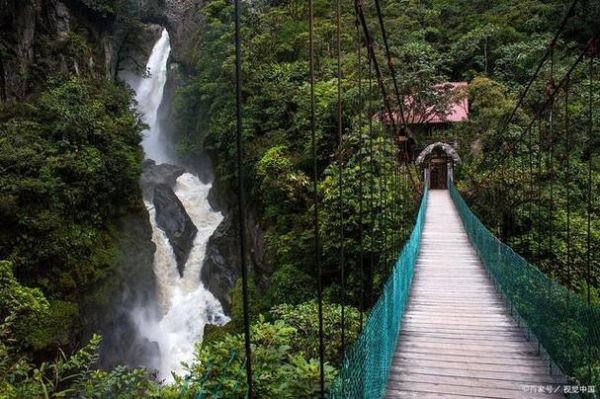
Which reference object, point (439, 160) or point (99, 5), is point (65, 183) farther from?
point (439, 160)

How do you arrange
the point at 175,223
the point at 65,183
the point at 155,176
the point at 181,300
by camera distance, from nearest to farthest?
the point at 65,183
the point at 181,300
the point at 175,223
the point at 155,176

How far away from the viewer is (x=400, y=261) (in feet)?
15.6

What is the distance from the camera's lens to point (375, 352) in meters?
2.95

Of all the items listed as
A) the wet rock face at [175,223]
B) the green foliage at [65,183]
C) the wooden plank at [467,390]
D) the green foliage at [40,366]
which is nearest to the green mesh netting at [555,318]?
the wooden plank at [467,390]

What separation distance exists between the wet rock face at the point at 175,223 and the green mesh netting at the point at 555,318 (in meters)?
11.8

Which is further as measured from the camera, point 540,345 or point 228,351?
point 540,345

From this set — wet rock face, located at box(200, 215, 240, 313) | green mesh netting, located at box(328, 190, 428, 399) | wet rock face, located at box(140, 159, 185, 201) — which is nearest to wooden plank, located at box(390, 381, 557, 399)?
green mesh netting, located at box(328, 190, 428, 399)

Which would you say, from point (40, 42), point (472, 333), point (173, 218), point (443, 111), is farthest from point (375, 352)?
point (40, 42)

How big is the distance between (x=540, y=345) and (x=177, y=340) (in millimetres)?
11375

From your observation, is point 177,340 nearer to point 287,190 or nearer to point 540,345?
point 287,190

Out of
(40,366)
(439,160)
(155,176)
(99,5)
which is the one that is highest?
(99,5)

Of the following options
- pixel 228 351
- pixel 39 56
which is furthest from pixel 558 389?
pixel 39 56

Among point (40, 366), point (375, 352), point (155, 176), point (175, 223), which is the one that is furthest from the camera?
point (155, 176)

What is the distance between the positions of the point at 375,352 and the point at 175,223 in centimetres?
1325
